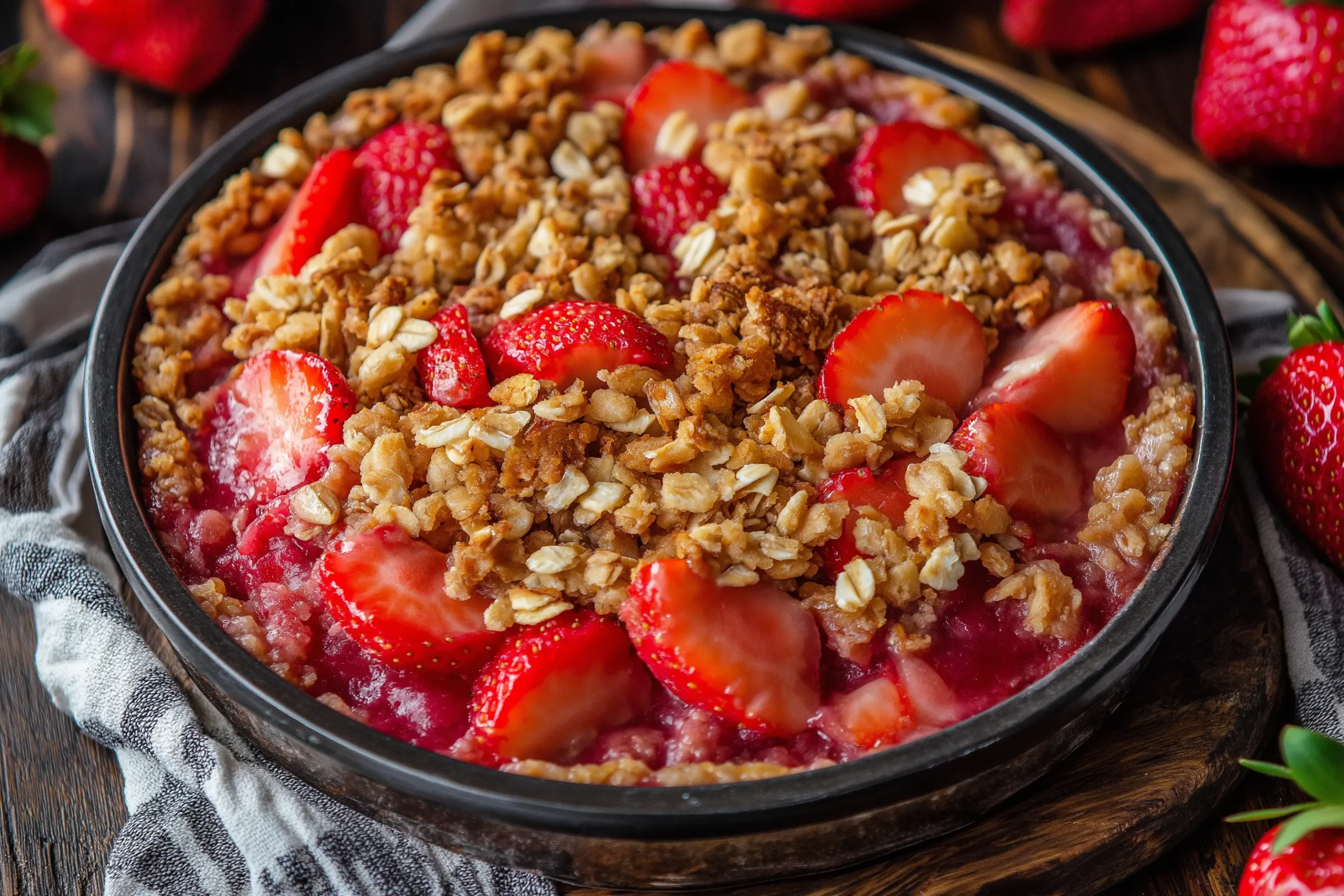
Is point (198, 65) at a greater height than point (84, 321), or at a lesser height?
greater

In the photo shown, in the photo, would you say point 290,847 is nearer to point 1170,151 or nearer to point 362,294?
point 362,294

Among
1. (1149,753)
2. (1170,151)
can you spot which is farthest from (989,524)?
(1170,151)

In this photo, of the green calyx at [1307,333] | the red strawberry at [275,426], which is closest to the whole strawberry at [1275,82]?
the green calyx at [1307,333]

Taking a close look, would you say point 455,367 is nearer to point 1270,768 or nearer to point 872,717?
point 872,717

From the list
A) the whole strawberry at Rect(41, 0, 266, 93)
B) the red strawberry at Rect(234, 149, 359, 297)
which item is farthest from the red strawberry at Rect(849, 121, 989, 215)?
the whole strawberry at Rect(41, 0, 266, 93)

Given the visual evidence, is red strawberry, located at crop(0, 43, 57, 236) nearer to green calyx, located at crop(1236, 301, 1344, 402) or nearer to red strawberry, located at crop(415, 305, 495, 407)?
red strawberry, located at crop(415, 305, 495, 407)

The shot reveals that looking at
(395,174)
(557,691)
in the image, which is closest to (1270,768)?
(557,691)
